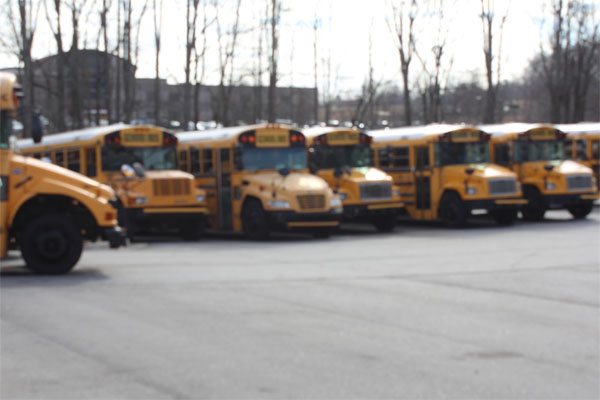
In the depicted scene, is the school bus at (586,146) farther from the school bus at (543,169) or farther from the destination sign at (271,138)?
the destination sign at (271,138)

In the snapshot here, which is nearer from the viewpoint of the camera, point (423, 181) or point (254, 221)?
point (254, 221)

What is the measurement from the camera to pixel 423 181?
2219 cm

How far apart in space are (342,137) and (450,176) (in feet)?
9.39

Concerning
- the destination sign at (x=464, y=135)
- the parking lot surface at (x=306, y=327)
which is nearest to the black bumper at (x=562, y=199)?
the destination sign at (x=464, y=135)

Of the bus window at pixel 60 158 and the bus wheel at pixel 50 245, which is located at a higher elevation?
the bus window at pixel 60 158

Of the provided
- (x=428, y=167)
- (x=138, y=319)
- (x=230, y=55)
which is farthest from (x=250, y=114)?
(x=138, y=319)

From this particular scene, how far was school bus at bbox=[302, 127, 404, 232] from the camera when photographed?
2053cm

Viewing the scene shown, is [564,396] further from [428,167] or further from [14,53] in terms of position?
[14,53]

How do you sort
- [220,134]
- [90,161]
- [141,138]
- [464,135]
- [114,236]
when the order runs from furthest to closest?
[464,135], [220,134], [141,138], [90,161], [114,236]

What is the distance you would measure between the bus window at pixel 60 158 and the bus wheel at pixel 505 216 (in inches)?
418

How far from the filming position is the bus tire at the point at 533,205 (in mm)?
23109

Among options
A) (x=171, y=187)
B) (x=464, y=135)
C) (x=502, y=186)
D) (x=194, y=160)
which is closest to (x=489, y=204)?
(x=502, y=186)

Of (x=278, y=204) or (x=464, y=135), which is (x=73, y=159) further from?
(x=464, y=135)

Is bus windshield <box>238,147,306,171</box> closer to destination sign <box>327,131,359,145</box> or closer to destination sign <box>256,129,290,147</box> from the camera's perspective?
destination sign <box>256,129,290,147</box>
